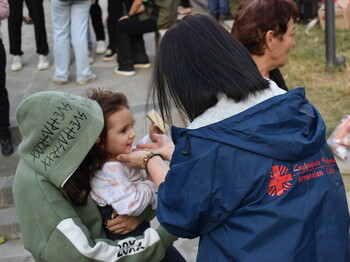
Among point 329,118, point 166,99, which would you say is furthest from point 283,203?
point 329,118

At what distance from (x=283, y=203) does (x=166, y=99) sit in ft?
1.63

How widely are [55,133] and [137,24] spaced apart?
13.8ft

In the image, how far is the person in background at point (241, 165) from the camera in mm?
1438

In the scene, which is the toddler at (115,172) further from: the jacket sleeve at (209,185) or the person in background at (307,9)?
the person in background at (307,9)

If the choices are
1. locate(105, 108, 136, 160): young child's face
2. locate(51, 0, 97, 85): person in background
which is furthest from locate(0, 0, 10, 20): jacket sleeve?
locate(105, 108, 136, 160): young child's face

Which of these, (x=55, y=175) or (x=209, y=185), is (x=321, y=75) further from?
(x=209, y=185)

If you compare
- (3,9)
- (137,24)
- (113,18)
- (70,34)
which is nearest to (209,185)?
(3,9)

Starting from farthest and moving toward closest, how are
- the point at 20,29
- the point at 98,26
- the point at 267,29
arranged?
the point at 98,26
the point at 20,29
the point at 267,29

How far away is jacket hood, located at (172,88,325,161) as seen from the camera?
1.43 metres

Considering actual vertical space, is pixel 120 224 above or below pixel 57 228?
below

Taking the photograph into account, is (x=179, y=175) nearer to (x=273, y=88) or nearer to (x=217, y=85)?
(x=217, y=85)

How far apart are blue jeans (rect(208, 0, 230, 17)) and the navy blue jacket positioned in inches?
241

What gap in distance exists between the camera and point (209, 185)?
1441 mm

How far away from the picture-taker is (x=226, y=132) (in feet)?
4.74
